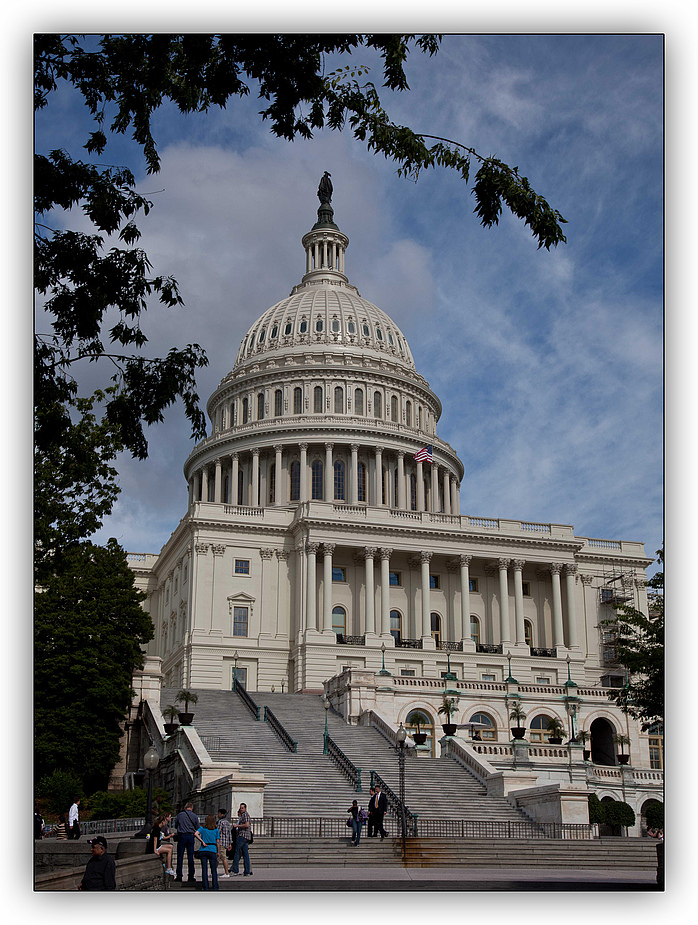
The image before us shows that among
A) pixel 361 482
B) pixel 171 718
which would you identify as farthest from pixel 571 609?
pixel 171 718

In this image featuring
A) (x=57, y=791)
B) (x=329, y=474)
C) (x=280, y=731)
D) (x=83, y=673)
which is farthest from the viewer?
(x=329, y=474)

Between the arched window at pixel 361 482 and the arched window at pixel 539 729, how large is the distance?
112 feet

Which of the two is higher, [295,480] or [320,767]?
[295,480]

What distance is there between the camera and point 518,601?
7144 cm

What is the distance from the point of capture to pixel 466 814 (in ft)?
109

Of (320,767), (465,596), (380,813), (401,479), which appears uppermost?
(401,479)

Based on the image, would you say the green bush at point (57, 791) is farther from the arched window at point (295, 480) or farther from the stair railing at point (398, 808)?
the arched window at point (295, 480)

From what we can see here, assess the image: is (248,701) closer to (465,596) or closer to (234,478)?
(465,596)

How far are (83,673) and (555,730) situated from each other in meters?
19.5

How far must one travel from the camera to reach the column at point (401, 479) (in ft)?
281

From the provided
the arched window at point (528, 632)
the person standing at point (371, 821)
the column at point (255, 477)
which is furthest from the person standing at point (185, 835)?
the column at point (255, 477)
